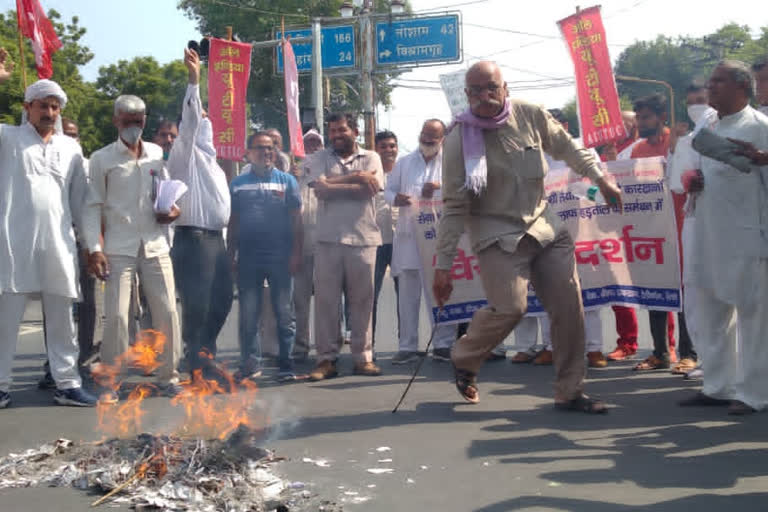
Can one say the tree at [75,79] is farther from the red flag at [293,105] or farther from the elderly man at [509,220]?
the elderly man at [509,220]

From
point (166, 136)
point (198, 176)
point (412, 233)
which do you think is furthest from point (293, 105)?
point (198, 176)

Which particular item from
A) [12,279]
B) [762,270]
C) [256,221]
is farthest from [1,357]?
[762,270]

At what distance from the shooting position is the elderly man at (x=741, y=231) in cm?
570

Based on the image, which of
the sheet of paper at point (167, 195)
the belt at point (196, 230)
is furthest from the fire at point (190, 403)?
the sheet of paper at point (167, 195)

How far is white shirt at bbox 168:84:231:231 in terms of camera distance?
23.3 feet

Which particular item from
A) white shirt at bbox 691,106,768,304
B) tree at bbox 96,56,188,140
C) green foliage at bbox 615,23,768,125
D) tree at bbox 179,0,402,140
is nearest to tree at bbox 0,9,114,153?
tree at bbox 96,56,188,140

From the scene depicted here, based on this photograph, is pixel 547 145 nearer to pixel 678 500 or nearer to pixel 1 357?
pixel 678 500

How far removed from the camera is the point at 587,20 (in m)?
9.53

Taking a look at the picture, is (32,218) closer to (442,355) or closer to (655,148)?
(442,355)

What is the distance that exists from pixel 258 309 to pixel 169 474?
11.3ft

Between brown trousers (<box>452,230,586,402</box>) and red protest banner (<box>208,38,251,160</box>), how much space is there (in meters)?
5.68

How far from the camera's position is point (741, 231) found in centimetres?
573

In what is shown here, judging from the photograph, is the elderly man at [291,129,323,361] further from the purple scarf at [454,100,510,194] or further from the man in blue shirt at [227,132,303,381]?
the purple scarf at [454,100,510,194]

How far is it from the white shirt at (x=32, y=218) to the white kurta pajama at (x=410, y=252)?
3.06m
